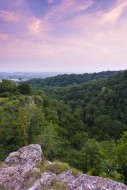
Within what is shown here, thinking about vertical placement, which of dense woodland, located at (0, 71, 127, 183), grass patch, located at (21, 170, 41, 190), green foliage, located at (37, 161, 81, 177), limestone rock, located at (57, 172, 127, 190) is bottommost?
dense woodland, located at (0, 71, 127, 183)

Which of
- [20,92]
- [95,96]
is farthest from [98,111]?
[20,92]

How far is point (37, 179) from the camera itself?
A: 2081 cm

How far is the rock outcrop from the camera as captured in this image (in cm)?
1944

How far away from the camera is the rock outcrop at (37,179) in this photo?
1944 cm

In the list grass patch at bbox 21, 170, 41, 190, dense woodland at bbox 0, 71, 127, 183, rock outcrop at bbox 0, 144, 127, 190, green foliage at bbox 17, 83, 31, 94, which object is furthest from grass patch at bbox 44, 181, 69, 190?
green foliage at bbox 17, 83, 31, 94

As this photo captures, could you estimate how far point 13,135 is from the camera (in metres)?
44.6

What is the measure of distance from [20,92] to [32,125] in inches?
1180

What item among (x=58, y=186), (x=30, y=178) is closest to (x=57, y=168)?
(x=58, y=186)

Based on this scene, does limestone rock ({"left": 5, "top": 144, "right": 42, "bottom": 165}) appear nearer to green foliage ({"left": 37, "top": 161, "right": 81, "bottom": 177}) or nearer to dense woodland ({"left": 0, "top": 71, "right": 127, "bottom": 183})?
green foliage ({"left": 37, "top": 161, "right": 81, "bottom": 177})

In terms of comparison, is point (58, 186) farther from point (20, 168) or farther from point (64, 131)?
point (64, 131)

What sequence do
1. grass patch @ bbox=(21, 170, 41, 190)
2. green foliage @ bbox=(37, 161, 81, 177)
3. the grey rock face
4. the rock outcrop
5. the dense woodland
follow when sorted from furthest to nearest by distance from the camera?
1. the dense woodland
2. green foliage @ bbox=(37, 161, 81, 177)
3. the grey rock face
4. grass patch @ bbox=(21, 170, 41, 190)
5. the rock outcrop

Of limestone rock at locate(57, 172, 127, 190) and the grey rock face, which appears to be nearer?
limestone rock at locate(57, 172, 127, 190)

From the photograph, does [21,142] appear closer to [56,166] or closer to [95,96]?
[56,166]

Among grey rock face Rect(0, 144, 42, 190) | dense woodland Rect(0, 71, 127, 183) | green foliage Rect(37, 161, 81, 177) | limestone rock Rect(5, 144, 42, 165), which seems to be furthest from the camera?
dense woodland Rect(0, 71, 127, 183)
